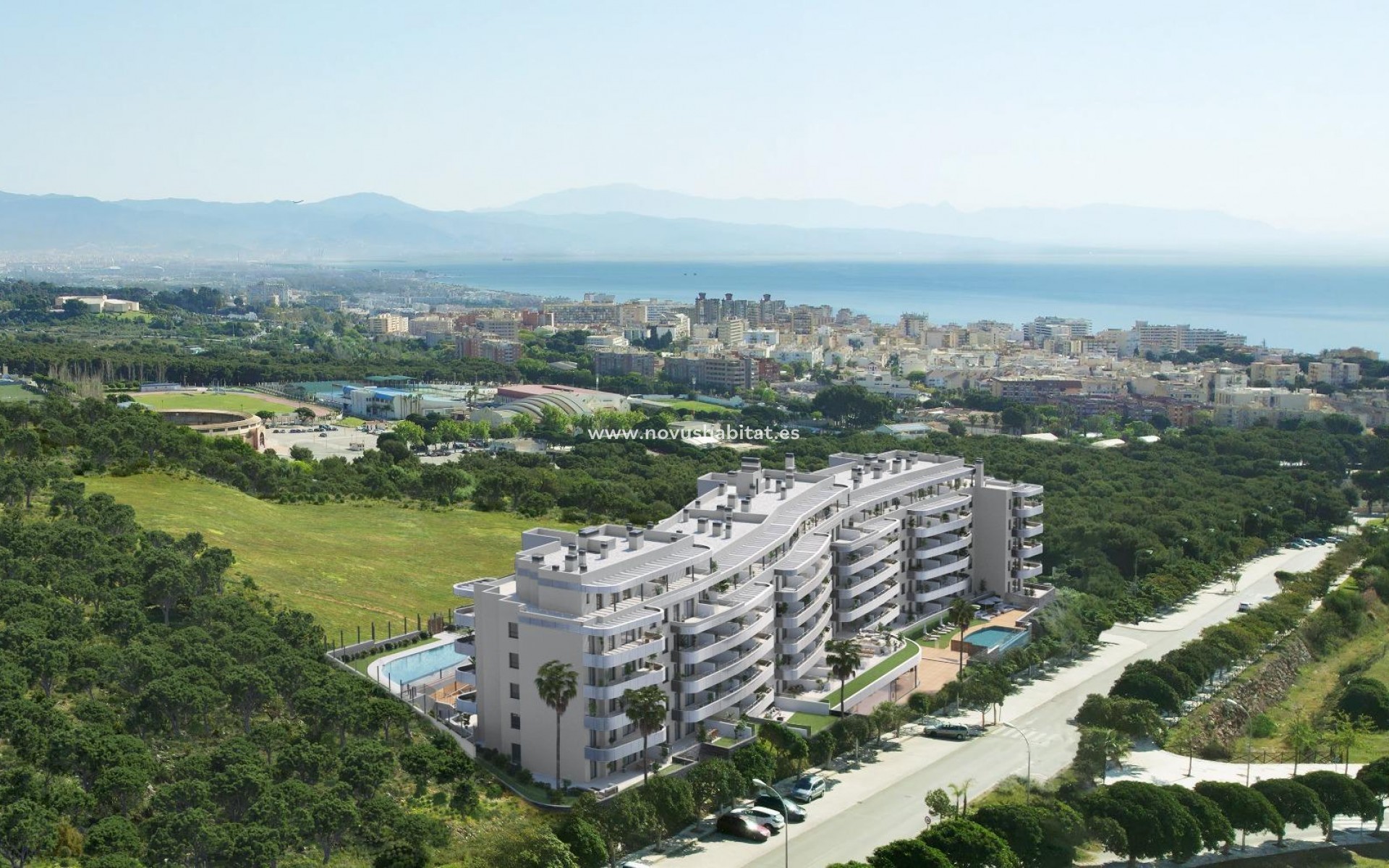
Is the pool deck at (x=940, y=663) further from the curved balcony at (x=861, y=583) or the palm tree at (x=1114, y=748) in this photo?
the palm tree at (x=1114, y=748)

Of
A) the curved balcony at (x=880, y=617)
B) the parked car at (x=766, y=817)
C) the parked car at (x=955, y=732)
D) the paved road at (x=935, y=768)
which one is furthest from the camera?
the curved balcony at (x=880, y=617)

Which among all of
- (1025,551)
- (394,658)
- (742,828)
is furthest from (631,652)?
(1025,551)

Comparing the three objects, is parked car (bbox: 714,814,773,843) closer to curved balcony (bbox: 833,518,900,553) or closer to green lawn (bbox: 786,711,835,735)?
green lawn (bbox: 786,711,835,735)

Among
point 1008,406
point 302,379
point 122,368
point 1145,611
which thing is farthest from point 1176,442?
point 122,368

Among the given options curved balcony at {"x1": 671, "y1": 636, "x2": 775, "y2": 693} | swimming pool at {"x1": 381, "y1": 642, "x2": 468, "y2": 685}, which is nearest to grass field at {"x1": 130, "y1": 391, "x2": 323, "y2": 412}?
swimming pool at {"x1": 381, "y1": 642, "x2": 468, "y2": 685}

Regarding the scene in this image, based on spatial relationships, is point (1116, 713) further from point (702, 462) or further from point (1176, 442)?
point (1176, 442)

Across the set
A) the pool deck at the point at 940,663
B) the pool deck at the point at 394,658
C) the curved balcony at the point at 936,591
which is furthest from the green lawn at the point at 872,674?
the pool deck at the point at 394,658

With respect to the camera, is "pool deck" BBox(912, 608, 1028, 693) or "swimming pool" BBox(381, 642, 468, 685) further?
"pool deck" BBox(912, 608, 1028, 693)
